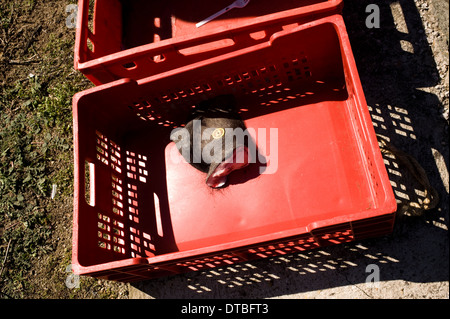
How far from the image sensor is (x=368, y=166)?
2.31 m

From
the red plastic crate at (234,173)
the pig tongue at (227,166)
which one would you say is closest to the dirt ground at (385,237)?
the red plastic crate at (234,173)

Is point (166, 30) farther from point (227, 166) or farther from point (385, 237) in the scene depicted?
point (385, 237)

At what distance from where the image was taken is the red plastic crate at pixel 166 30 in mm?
2148

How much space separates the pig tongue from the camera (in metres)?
2.45

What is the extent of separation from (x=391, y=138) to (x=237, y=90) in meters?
0.93

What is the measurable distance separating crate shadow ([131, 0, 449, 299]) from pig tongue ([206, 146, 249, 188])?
1.68 feet

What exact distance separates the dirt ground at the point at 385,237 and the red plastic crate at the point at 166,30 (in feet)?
1.81

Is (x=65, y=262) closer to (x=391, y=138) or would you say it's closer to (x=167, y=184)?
(x=167, y=184)

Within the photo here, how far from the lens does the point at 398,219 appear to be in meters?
2.38

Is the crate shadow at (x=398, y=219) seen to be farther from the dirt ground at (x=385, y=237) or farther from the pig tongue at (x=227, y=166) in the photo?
the pig tongue at (x=227, y=166)

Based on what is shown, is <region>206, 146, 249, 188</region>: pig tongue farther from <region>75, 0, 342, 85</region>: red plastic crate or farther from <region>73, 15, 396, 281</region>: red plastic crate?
<region>75, 0, 342, 85</region>: red plastic crate

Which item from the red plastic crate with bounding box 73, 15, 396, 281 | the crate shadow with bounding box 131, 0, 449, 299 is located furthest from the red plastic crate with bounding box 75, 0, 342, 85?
the crate shadow with bounding box 131, 0, 449, 299

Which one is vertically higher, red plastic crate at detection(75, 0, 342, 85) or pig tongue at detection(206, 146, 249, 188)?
red plastic crate at detection(75, 0, 342, 85)
